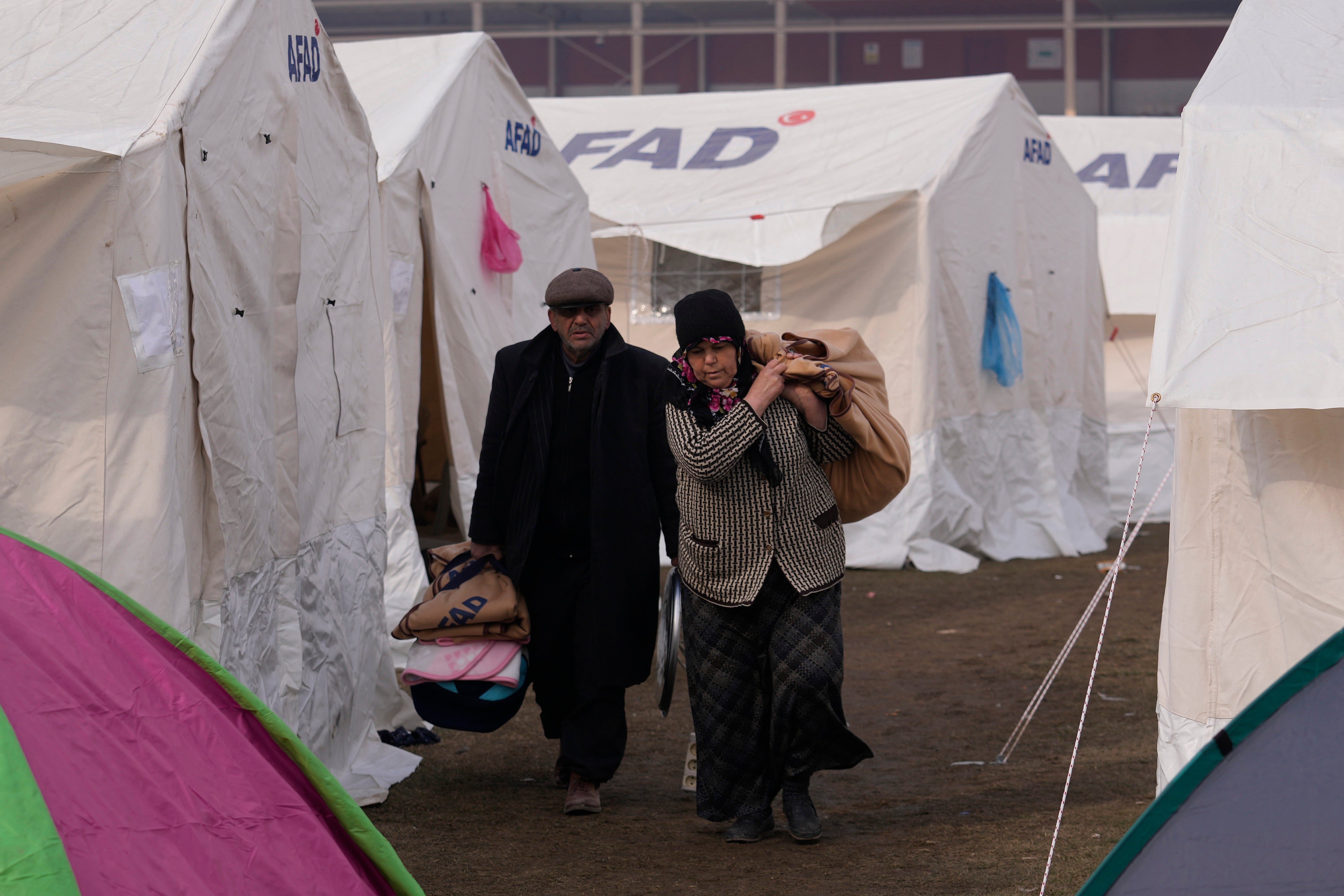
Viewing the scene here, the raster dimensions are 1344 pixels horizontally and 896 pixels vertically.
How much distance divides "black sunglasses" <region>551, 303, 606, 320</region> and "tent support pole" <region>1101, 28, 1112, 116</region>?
66.1ft

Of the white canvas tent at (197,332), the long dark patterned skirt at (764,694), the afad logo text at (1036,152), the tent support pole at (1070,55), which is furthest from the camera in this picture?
the tent support pole at (1070,55)

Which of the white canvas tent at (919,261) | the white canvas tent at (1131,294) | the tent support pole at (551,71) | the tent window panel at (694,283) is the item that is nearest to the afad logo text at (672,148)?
the white canvas tent at (919,261)

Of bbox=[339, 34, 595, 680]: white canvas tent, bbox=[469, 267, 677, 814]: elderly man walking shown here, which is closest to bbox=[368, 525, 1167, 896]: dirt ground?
bbox=[469, 267, 677, 814]: elderly man walking

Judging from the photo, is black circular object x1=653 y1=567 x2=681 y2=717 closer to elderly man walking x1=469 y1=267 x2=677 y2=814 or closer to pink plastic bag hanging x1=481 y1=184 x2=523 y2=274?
elderly man walking x1=469 y1=267 x2=677 y2=814

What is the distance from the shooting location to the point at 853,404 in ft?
12.8

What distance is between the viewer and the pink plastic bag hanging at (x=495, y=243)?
24.2 feet

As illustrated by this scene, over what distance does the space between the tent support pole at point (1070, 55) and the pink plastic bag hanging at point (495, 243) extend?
16.1 metres

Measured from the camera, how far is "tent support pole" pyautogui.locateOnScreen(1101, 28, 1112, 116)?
896 inches

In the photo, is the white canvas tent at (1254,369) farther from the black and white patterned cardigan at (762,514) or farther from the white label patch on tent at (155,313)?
the white label patch on tent at (155,313)

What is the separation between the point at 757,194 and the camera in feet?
32.6

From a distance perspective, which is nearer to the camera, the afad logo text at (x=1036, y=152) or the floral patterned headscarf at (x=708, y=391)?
the floral patterned headscarf at (x=708, y=391)

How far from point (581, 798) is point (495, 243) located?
3.66 meters

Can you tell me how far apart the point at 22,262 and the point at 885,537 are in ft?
22.6

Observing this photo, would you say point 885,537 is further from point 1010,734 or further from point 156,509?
point 156,509
